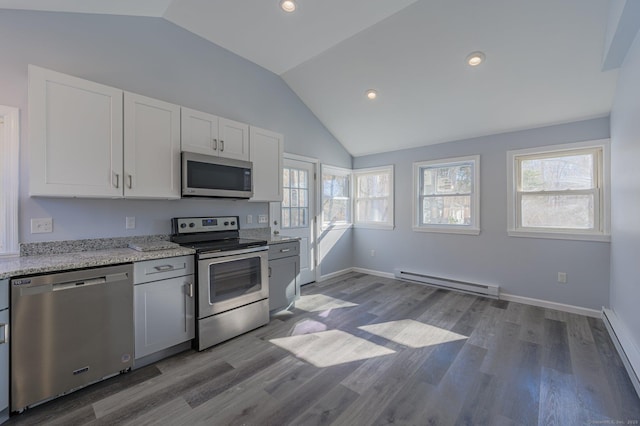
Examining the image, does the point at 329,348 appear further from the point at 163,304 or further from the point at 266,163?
the point at 266,163

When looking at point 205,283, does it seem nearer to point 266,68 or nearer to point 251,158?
point 251,158

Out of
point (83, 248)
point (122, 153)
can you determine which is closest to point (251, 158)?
point (122, 153)

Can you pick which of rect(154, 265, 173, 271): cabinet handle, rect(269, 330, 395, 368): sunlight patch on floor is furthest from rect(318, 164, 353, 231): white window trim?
rect(154, 265, 173, 271): cabinet handle

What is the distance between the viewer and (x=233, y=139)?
3080 millimetres

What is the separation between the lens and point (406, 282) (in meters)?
4.64

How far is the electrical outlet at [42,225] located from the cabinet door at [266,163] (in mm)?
1771

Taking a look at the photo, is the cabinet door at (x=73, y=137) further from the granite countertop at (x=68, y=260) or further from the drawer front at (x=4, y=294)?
the drawer front at (x=4, y=294)

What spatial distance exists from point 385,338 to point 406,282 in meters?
2.11

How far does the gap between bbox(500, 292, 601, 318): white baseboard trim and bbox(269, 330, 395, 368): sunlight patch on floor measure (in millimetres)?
2361

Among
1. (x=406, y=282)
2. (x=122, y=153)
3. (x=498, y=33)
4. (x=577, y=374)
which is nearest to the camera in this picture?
(x=577, y=374)

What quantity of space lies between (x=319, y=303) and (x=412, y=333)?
128 centimetres

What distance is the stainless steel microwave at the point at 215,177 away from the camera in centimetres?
261

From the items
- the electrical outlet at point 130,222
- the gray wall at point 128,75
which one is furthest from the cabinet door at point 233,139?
the electrical outlet at point 130,222

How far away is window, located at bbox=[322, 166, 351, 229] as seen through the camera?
16.0ft
